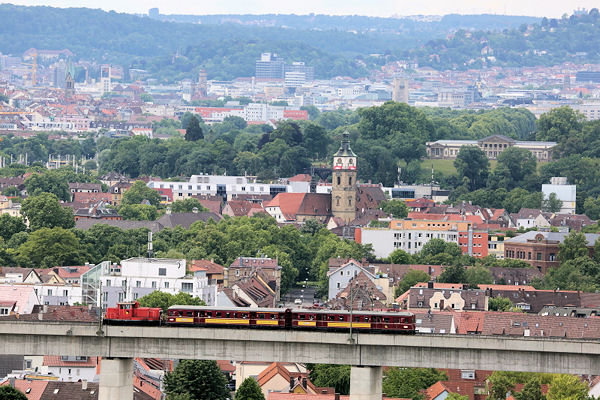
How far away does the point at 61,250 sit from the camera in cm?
Answer: 10638

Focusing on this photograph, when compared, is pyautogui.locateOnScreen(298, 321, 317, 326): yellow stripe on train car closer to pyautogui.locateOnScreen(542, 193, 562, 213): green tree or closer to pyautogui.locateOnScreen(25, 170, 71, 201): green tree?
pyautogui.locateOnScreen(25, 170, 71, 201): green tree

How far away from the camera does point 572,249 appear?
118 m

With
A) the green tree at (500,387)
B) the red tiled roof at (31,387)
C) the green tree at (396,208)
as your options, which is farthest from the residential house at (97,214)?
the red tiled roof at (31,387)

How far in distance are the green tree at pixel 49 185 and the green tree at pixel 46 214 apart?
91.3 feet

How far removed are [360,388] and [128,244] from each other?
210 ft

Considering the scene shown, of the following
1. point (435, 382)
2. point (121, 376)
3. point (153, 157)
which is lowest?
point (153, 157)

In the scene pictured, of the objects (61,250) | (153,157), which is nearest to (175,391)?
(61,250)

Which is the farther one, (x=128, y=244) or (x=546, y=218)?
(x=546, y=218)

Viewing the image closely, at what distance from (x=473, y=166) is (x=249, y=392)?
400ft

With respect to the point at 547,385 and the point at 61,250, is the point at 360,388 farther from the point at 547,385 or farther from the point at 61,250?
the point at 61,250

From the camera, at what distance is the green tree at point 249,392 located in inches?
2355

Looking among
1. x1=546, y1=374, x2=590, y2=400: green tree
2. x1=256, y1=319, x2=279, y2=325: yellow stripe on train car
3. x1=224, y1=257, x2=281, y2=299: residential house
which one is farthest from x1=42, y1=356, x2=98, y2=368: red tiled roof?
x1=224, y1=257, x2=281, y2=299: residential house

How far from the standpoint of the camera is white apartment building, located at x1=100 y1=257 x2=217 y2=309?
284 feet

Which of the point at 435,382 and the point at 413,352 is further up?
the point at 413,352
